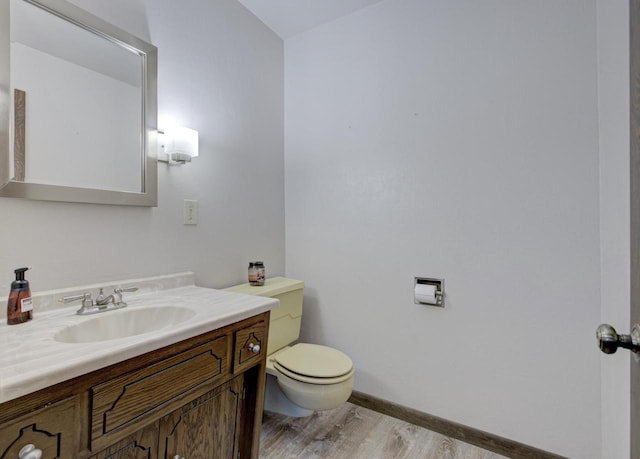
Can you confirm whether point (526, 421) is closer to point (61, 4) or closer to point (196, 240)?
point (196, 240)

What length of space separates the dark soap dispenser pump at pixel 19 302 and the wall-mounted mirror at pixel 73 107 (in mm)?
287

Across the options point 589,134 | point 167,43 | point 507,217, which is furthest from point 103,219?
point 589,134

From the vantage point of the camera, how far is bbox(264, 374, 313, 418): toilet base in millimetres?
1578

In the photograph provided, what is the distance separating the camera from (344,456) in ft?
4.80

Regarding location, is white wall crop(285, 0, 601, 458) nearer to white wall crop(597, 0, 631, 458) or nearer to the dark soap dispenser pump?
white wall crop(597, 0, 631, 458)

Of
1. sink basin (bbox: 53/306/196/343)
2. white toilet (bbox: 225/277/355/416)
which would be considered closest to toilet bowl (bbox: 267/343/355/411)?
white toilet (bbox: 225/277/355/416)

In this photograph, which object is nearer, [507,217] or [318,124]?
[507,217]

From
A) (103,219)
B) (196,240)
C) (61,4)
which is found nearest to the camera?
(61,4)

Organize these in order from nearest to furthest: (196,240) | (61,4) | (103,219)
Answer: (61,4) → (103,219) → (196,240)

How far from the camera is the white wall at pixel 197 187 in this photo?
1.09m

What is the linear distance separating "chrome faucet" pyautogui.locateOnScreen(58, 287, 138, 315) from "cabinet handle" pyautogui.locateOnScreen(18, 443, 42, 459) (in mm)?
510

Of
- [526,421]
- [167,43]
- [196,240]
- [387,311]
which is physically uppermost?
[167,43]

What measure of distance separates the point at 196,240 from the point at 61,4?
1.03m

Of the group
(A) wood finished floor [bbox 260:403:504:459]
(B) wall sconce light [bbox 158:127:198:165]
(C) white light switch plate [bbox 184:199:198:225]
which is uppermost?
(B) wall sconce light [bbox 158:127:198:165]
